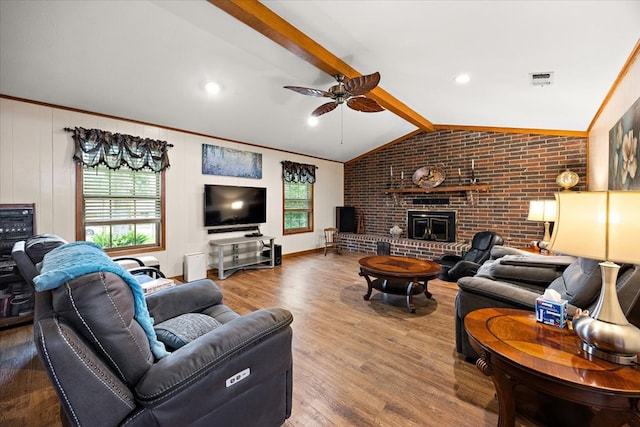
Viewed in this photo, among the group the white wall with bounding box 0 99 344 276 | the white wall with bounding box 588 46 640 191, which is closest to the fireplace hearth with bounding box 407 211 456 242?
the white wall with bounding box 588 46 640 191

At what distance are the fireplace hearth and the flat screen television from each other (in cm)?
329

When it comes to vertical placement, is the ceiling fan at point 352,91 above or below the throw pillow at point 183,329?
above

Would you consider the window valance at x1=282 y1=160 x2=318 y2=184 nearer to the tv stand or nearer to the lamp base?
the tv stand

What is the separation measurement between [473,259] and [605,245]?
326cm

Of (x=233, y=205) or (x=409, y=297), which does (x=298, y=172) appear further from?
(x=409, y=297)

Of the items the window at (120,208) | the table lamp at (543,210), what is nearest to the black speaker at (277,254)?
the window at (120,208)

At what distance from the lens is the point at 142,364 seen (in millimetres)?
1000

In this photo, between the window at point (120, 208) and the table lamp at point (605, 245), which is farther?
the window at point (120, 208)

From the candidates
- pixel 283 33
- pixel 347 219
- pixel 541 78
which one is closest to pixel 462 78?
pixel 541 78

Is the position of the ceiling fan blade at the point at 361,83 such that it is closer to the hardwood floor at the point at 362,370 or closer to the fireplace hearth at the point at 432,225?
the hardwood floor at the point at 362,370

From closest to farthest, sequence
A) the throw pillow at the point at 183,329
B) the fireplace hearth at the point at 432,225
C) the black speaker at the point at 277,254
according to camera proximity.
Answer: the throw pillow at the point at 183,329 < the black speaker at the point at 277,254 < the fireplace hearth at the point at 432,225

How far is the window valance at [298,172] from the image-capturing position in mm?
5934

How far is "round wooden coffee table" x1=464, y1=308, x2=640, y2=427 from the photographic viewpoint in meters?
0.99

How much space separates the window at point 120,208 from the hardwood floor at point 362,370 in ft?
4.28
